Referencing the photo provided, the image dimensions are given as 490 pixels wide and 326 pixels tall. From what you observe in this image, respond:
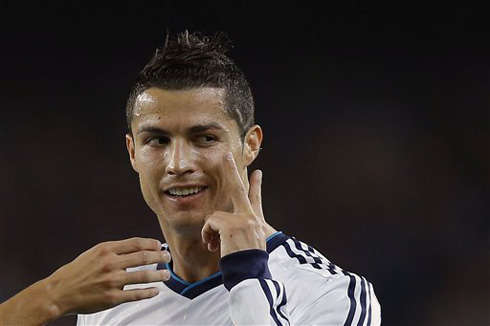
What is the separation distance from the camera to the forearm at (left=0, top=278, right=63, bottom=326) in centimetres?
196

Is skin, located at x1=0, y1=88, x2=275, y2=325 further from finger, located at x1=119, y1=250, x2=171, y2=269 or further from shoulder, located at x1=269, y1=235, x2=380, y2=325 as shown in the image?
shoulder, located at x1=269, y1=235, x2=380, y2=325

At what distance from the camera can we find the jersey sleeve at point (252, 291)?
5.80ft

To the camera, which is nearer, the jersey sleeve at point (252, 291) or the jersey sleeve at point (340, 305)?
the jersey sleeve at point (252, 291)

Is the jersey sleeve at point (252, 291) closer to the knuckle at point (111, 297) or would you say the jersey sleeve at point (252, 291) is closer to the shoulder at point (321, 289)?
the shoulder at point (321, 289)

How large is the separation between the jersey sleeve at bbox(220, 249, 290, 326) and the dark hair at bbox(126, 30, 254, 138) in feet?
1.66

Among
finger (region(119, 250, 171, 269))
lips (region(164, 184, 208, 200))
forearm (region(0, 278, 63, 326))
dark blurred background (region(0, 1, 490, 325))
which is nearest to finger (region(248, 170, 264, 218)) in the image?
lips (region(164, 184, 208, 200))

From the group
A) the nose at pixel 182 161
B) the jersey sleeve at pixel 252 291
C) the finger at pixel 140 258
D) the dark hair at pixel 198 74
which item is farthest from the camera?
the dark hair at pixel 198 74

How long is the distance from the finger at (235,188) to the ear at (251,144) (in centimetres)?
23

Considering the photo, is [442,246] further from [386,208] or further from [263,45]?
[263,45]

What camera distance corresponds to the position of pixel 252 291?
5.86ft

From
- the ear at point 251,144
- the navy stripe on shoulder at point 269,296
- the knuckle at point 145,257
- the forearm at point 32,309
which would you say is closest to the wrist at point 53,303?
the forearm at point 32,309

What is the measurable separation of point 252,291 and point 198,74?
2.31 ft

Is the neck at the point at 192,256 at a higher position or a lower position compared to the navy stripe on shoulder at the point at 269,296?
higher

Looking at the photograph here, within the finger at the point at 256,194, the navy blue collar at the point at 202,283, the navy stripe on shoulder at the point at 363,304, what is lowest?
the navy stripe on shoulder at the point at 363,304
